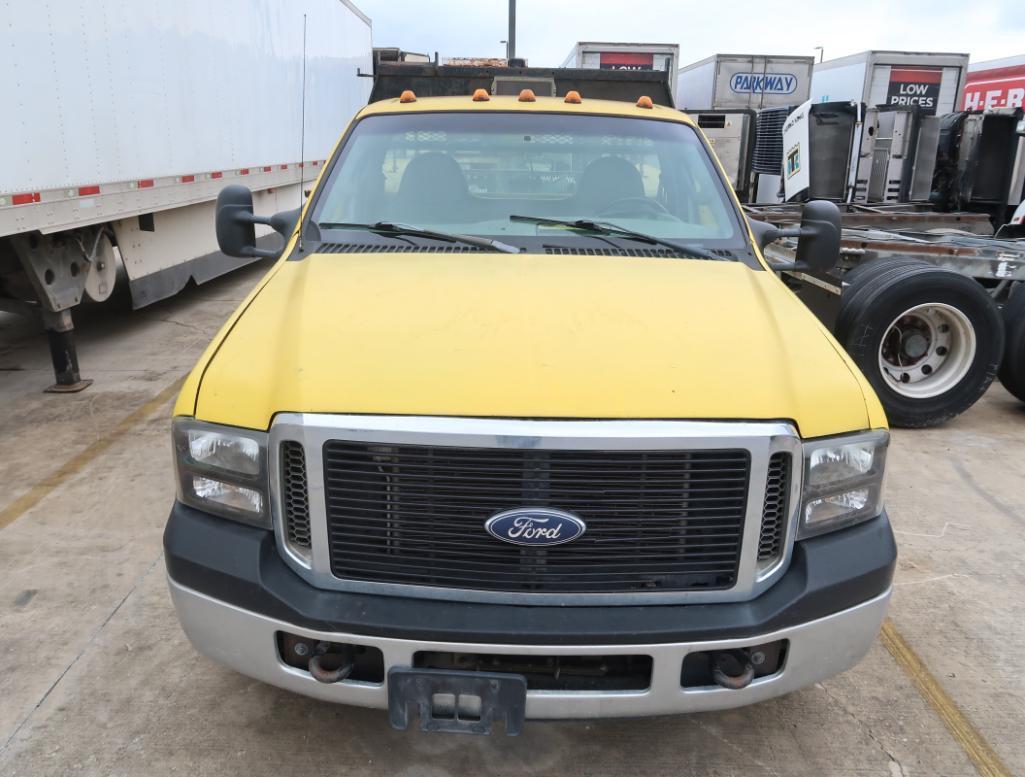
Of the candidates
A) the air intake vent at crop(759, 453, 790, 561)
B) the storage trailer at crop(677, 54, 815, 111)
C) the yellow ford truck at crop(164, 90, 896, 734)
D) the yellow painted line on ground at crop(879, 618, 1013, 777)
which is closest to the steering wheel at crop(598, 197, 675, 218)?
the yellow ford truck at crop(164, 90, 896, 734)

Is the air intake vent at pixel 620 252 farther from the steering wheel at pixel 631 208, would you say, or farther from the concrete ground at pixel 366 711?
the concrete ground at pixel 366 711

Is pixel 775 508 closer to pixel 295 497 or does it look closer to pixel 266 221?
pixel 295 497

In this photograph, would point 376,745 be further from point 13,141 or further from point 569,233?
point 13,141

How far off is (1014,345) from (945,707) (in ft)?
13.5

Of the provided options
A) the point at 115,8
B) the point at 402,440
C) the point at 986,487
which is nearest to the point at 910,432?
the point at 986,487

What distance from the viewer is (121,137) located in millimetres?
6246

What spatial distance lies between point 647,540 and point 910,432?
14.8ft

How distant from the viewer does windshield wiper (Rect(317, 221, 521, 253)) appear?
320 centimetres

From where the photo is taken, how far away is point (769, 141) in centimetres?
1351

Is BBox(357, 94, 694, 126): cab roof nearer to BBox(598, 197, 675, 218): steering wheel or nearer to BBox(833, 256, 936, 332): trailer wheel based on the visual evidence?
BBox(598, 197, 675, 218): steering wheel

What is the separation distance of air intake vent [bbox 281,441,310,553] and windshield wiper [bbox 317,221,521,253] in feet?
4.40

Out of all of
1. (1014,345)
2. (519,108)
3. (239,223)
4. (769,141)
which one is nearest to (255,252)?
(239,223)

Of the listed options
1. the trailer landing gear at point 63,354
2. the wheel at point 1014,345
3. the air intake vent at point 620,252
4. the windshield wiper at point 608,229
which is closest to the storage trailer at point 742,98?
the wheel at point 1014,345

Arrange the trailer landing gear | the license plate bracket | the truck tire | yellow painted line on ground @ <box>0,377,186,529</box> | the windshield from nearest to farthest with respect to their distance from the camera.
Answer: the license plate bracket, the windshield, yellow painted line on ground @ <box>0,377,186,529</box>, the truck tire, the trailer landing gear
